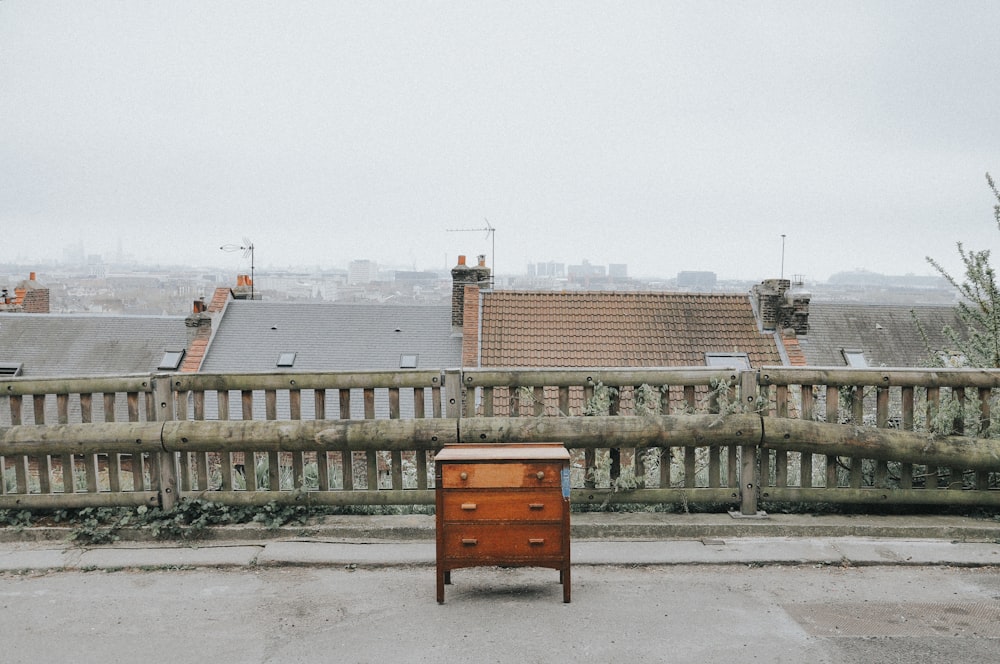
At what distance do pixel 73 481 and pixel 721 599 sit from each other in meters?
4.83

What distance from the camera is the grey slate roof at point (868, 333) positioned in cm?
4338

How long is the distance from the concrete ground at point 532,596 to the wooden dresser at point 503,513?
28 centimetres

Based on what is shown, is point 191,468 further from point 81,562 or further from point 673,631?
point 673,631

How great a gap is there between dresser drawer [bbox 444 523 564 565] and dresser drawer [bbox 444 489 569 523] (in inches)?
2.1

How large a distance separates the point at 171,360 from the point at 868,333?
3792cm

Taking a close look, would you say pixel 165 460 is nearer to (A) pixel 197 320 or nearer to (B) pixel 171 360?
(A) pixel 197 320

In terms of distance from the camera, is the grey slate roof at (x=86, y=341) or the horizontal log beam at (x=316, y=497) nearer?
the horizontal log beam at (x=316, y=497)

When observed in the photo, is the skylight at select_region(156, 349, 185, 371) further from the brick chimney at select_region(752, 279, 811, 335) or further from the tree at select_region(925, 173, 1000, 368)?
the tree at select_region(925, 173, 1000, 368)

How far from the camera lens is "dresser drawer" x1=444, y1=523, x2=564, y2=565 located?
15.1 ft

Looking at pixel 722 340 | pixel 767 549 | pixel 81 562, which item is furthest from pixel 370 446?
pixel 722 340

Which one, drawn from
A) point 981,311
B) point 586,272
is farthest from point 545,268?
point 981,311

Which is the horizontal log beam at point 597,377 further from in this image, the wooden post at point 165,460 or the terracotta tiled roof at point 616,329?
the terracotta tiled roof at point 616,329

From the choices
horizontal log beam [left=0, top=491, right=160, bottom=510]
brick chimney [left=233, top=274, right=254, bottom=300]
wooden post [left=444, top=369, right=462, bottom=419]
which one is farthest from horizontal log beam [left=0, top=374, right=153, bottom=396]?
brick chimney [left=233, top=274, right=254, bottom=300]

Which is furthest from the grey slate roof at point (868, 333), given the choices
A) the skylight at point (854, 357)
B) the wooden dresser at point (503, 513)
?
the wooden dresser at point (503, 513)
